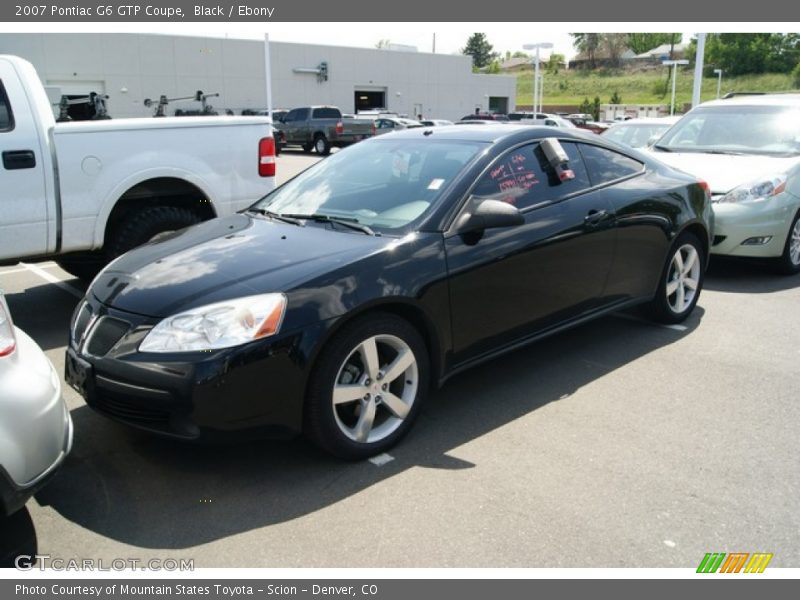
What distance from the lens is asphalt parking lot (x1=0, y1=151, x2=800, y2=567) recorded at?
2840mm

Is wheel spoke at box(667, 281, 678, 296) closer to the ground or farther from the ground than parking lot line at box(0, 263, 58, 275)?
farther from the ground

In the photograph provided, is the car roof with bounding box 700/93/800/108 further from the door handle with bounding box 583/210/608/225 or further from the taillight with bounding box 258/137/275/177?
the taillight with bounding box 258/137/275/177

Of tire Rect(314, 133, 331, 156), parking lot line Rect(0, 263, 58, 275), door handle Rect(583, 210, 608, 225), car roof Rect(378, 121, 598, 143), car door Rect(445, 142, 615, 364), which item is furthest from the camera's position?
tire Rect(314, 133, 331, 156)

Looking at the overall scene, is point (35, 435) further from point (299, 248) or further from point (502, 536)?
point (502, 536)

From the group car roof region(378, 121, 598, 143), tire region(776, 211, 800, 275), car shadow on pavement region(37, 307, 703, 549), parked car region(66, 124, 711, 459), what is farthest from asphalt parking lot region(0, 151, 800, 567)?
tire region(776, 211, 800, 275)

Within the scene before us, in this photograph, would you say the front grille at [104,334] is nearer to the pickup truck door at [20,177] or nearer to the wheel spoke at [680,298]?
the pickup truck door at [20,177]

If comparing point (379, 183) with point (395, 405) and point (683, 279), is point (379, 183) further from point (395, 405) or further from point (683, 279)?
point (683, 279)

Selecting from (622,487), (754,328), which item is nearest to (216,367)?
(622,487)

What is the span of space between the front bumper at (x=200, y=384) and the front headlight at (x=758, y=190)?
17.9 ft

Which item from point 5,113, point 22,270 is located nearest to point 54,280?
point 22,270

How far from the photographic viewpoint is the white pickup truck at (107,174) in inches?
214

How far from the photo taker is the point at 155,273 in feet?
11.8

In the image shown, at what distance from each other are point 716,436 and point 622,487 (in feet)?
2.77

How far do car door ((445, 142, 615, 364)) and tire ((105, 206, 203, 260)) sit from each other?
312cm
